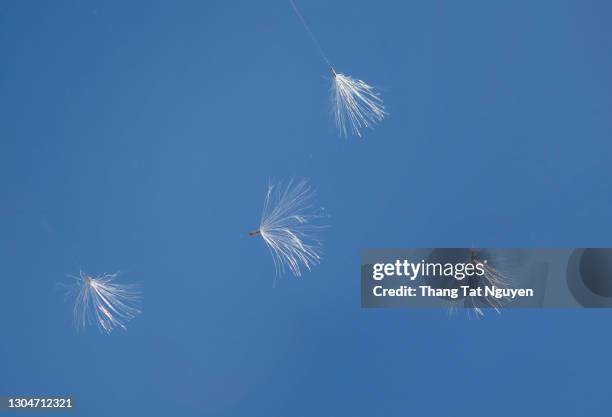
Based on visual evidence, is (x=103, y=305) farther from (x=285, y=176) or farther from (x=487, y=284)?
(x=487, y=284)

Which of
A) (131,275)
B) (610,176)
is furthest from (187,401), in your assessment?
(610,176)

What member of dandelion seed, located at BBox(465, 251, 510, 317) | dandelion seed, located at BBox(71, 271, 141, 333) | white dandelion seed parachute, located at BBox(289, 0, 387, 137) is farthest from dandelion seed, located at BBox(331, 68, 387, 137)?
dandelion seed, located at BBox(71, 271, 141, 333)

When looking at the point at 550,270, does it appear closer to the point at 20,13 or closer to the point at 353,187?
the point at 353,187

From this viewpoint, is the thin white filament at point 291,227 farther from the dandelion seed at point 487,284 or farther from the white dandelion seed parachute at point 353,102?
the dandelion seed at point 487,284

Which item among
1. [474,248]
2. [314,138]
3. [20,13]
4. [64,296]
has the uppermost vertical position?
A: [20,13]

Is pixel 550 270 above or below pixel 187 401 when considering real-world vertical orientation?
above

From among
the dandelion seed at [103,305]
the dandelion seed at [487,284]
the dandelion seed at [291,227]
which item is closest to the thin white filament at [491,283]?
the dandelion seed at [487,284]

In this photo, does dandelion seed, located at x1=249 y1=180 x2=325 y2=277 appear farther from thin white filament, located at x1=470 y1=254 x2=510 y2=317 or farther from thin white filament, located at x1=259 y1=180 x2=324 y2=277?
thin white filament, located at x1=470 y1=254 x2=510 y2=317
